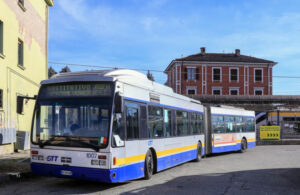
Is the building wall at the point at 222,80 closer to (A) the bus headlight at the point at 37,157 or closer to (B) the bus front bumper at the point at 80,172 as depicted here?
(A) the bus headlight at the point at 37,157

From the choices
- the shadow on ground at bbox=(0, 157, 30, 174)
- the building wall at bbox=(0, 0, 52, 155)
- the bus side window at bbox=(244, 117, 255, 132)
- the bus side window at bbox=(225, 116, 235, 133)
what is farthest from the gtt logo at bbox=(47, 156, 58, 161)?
the bus side window at bbox=(244, 117, 255, 132)

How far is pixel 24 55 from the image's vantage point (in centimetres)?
1764

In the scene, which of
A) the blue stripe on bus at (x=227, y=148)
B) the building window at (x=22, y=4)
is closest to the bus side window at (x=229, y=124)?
the blue stripe on bus at (x=227, y=148)

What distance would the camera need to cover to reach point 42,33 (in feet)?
69.3

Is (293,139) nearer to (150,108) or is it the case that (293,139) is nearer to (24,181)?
(150,108)

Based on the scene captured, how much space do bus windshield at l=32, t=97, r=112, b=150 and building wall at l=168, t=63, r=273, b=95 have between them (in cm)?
4835

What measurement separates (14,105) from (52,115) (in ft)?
27.7

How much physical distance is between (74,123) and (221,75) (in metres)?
51.8

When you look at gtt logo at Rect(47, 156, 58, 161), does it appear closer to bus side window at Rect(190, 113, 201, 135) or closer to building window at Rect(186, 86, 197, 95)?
bus side window at Rect(190, 113, 201, 135)

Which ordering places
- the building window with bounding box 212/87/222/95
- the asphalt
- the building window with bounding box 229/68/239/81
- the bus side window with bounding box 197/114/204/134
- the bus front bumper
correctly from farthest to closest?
the building window with bounding box 229/68/239/81 → the building window with bounding box 212/87/222/95 → the bus side window with bounding box 197/114/204/134 → the asphalt → the bus front bumper

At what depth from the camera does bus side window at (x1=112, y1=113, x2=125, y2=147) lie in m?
7.85

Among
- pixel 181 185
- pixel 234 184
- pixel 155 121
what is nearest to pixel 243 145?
pixel 155 121

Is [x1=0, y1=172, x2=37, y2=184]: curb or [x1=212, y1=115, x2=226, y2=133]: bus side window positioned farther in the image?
[x1=212, y1=115, x2=226, y2=133]: bus side window

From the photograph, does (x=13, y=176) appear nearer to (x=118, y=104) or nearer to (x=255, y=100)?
(x=118, y=104)
